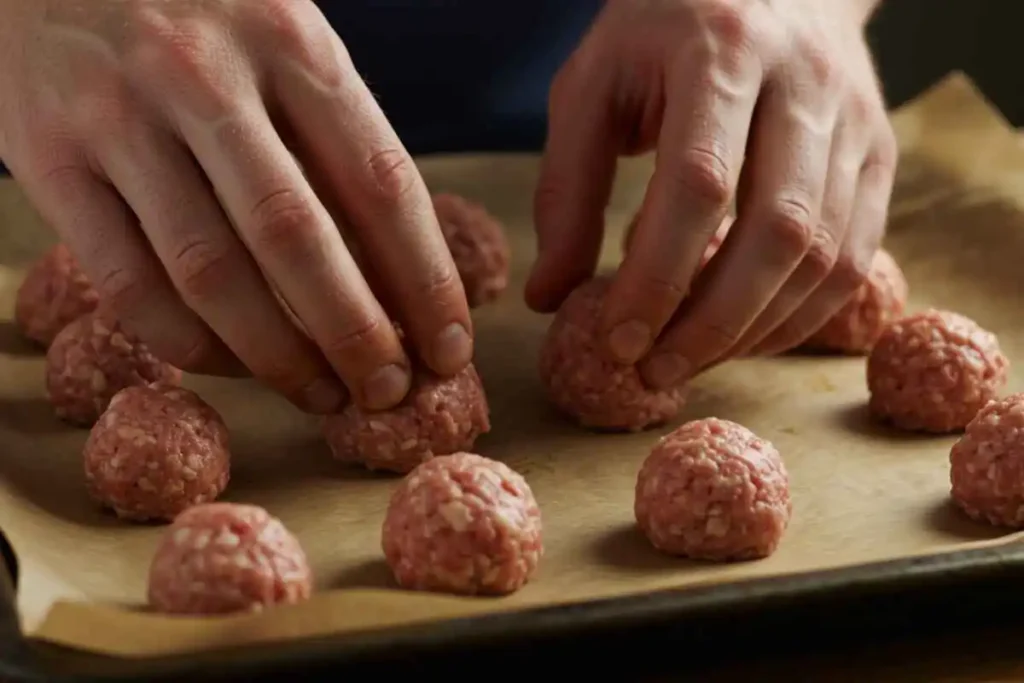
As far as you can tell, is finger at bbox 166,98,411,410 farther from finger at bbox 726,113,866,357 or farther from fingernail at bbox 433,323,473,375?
finger at bbox 726,113,866,357

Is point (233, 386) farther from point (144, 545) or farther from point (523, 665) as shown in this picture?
point (523, 665)

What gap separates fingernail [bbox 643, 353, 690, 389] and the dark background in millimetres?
1782

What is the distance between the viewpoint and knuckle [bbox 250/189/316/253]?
1255 millimetres

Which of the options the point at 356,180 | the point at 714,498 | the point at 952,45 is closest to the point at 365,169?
the point at 356,180

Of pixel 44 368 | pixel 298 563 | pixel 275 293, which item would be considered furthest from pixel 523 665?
pixel 44 368

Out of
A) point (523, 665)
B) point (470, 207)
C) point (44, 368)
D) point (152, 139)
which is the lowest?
point (44, 368)

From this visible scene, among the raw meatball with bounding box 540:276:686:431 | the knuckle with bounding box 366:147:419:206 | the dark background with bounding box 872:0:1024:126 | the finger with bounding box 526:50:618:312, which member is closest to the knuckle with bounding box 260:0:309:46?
the knuckle with bounding box 366:147:419:206

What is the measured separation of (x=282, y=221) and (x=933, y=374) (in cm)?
77

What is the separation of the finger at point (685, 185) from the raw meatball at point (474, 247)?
0.44m

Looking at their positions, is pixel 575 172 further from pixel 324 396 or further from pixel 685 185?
pixel 324 396

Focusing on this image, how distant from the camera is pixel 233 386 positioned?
5.46 feet

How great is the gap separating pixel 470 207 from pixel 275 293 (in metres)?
0.61

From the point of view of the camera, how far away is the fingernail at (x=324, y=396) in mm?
1409

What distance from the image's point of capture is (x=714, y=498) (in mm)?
1282
